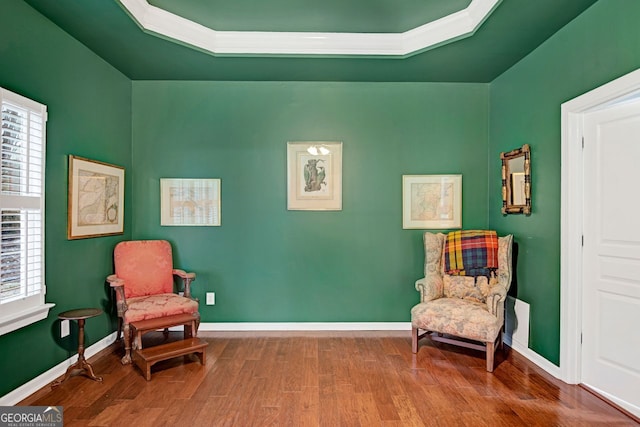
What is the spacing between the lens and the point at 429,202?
13.3ft

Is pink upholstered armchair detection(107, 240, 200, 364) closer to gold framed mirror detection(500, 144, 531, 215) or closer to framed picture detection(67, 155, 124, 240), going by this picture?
framed picture detection(67, 155, 124, 240)

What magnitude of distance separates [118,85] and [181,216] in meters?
1.48

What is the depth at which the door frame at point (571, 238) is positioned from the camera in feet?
8.99

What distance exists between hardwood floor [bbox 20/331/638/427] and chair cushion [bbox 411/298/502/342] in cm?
29

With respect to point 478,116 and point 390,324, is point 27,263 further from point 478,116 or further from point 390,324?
point 478,116

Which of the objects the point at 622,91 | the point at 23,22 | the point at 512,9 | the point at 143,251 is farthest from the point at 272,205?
the point at 622,91

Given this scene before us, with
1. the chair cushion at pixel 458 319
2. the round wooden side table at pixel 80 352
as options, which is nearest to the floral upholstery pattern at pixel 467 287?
the chair cushion at pixel 458 319

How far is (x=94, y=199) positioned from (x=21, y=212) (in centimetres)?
85

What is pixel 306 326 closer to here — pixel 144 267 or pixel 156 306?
pixel 156 306

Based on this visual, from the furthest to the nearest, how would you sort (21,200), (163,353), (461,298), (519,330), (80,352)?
(461,298)
(519,330)
(163,353)
(80,352)
(21,200)

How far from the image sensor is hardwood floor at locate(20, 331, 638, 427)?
2.34 m

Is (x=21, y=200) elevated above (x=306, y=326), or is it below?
above

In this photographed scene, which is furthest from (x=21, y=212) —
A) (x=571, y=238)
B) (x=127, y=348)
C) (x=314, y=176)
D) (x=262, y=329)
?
(x=571, y=238)

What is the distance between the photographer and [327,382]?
283 centimetres
